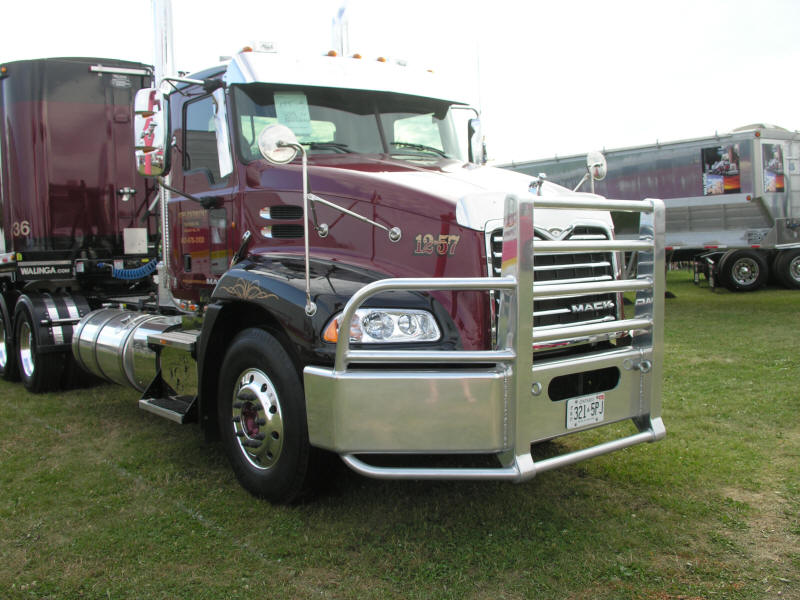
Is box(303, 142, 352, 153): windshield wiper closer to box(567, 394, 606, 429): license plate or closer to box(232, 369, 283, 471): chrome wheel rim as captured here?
box(232, 369, 283, 471): chrome wheel rim

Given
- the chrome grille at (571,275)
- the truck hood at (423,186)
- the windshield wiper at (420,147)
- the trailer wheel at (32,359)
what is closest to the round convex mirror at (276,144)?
the truck hood at (423,186)

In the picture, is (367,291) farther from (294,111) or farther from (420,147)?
(420,147)

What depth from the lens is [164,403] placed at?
5402mm

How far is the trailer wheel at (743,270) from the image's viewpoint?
17234mm

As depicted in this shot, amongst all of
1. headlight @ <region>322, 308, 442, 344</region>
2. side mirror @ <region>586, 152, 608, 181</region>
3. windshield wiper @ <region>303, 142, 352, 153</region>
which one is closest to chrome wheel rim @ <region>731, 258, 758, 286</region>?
side mirror @ <region>586, 152, 608, 181</region>

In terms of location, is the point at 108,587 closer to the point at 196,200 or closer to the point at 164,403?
the point at 164,403

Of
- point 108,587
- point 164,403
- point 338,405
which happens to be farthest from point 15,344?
point 338,405

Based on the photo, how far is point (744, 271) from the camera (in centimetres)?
1748

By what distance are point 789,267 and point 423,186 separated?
50.8ft

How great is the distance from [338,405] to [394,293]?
26.6 inches

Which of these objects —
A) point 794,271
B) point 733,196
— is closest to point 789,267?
point 794,271

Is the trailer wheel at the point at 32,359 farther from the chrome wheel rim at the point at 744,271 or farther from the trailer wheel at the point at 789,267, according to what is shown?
the trailer wheel at the point at 789,267

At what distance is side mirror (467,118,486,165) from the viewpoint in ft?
19.7

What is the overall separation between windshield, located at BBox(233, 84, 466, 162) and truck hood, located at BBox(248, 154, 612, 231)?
0.16 metres
